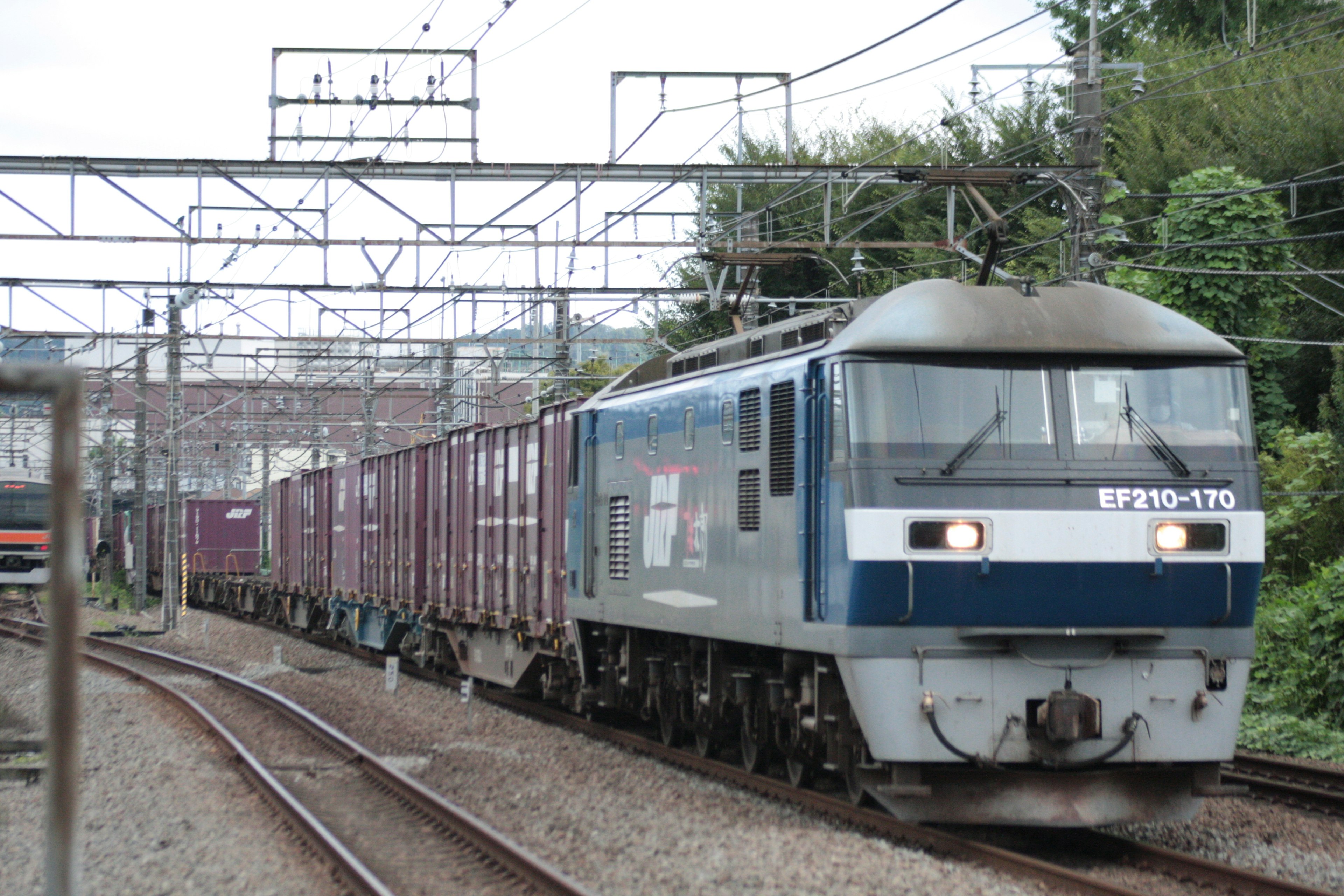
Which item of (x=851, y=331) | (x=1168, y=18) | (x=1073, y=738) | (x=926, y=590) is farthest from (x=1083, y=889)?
(x=1168, y=18)

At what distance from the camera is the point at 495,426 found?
1947cm

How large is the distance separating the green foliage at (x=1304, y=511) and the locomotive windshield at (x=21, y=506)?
18928 mm

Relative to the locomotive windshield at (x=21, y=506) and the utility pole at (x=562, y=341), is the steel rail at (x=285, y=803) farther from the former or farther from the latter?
the utility pole at (x=562, y=341)

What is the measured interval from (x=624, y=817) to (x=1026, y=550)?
146 inches

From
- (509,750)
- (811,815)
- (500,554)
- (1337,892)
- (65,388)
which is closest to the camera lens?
(65,388)

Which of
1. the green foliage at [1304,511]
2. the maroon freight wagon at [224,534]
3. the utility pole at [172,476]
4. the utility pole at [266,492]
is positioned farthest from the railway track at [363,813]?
the utility pole at [266,492]

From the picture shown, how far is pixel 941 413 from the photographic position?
9.04m

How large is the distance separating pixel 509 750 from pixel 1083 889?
25.2 ft

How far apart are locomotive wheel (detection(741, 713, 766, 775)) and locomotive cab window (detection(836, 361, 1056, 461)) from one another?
360cm

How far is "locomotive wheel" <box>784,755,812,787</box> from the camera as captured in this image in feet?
37.2

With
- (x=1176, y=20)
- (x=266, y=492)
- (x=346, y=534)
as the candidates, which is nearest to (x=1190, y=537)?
(x=346, y=534)

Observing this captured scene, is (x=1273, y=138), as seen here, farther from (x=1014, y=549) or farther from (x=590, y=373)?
(x=590, y=373)

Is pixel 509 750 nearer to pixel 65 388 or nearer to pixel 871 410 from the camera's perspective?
pixel 871 410

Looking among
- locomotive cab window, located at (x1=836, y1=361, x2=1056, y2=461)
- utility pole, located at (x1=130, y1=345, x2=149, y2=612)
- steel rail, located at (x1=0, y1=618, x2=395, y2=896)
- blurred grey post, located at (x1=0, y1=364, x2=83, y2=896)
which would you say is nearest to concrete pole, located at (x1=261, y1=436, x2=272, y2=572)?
utility pole, located at (x1=130, y1=345, x2=149, y2=612)
